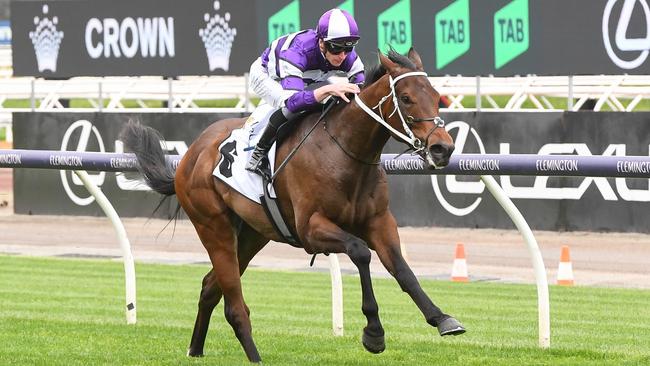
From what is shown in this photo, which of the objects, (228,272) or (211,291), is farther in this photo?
(211,291)

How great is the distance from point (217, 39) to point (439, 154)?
13.2 meters

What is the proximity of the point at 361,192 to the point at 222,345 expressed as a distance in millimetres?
1752

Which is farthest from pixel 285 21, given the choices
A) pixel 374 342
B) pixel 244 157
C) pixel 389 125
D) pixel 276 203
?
pixel 374 342

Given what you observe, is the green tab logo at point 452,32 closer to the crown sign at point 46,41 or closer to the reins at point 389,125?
the crown sign at point 46,41

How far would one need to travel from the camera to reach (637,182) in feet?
53.3

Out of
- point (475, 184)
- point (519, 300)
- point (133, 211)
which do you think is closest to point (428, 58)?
point (475, 184)

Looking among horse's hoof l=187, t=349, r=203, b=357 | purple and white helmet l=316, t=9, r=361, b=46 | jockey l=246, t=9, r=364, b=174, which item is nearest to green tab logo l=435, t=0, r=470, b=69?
jockey l=246, t=9, r=364, b=174

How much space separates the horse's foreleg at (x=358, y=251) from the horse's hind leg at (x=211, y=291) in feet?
3.61

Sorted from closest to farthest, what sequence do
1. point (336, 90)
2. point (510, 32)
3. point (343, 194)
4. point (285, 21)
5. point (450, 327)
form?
1. point (450, 327)
2. point (343, 194)
3. point (336, 90)
4. point (510, 32)
5. point (285, 21)

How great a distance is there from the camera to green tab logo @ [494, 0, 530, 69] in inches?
674

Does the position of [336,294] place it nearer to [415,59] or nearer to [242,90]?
[415,59]

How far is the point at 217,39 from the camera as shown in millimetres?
19391

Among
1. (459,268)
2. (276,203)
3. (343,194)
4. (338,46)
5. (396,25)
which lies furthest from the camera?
(396,25)

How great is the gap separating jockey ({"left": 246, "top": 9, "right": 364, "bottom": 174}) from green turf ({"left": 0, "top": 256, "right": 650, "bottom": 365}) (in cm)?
124
